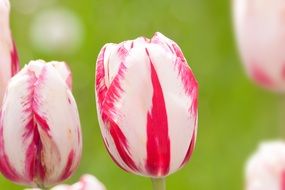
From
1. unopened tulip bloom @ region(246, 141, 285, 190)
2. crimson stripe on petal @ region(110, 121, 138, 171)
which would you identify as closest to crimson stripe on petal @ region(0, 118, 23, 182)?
crimson stripe on petal @ region(110, 121, 138, 171)

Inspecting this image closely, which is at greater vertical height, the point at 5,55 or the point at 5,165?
the point at 5,55

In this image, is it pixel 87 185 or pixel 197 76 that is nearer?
pixel 87 185

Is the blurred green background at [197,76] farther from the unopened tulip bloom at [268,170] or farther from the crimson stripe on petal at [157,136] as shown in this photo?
the crimson stripe on petal at [157,136]

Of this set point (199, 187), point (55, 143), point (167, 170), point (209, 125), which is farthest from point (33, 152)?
point (209, 125)

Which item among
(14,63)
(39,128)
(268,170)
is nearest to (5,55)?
(14,63)

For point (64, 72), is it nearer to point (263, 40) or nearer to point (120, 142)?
point (120, 142)

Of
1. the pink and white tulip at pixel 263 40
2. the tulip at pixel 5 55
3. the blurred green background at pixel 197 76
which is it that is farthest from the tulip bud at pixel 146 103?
the blurred green background at pixel 197 76
